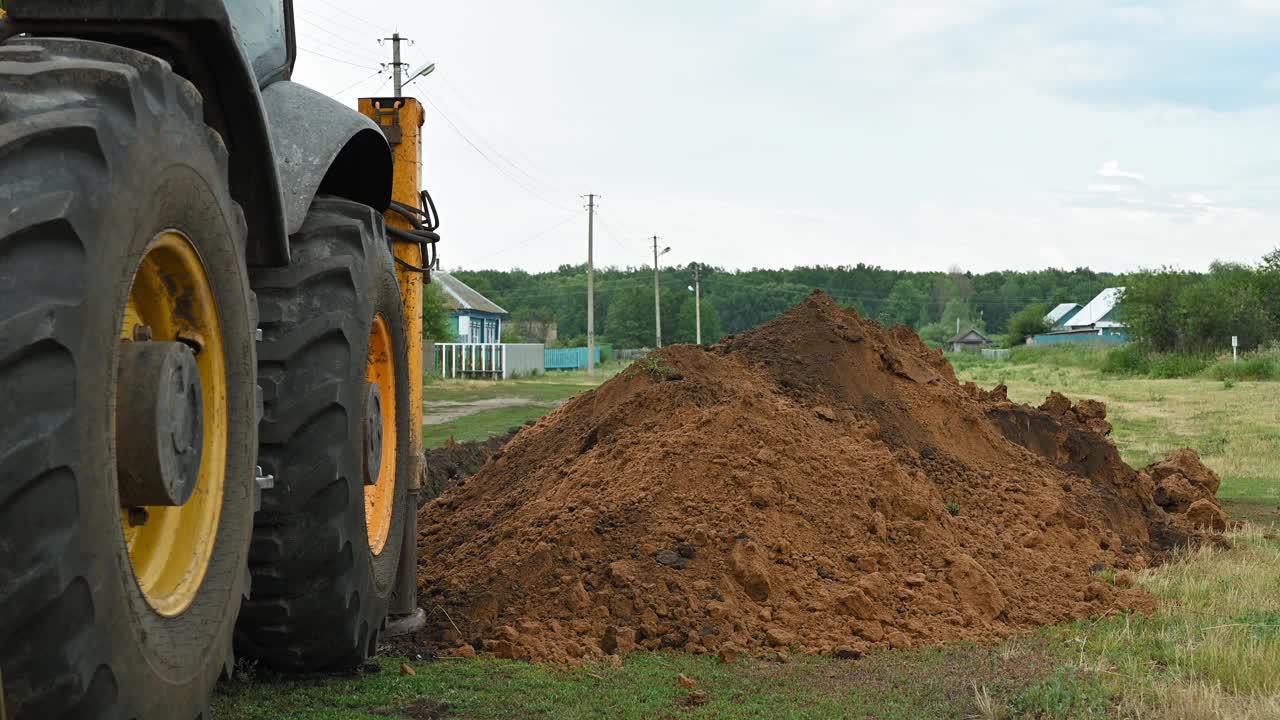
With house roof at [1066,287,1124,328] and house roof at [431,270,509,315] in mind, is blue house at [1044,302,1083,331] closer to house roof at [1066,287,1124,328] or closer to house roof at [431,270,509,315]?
house roof at [1066,287,1124,328]

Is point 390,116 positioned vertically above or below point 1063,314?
below

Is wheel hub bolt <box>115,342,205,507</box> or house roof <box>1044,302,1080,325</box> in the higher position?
house roof <box>1044,302,1080,325</box>

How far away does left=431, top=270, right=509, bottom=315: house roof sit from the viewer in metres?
70.9

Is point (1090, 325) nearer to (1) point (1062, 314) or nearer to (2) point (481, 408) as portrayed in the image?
(1) point (1062, 314)

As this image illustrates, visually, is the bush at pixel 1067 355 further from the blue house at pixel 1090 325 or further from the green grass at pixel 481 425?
the green grass at pixel 481 425

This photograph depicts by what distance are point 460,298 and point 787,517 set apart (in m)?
66.5

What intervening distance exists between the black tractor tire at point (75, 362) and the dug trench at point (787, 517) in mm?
3454

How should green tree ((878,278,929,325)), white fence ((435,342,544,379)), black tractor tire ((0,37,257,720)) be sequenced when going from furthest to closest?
green tree ((878,278,929,325)) < white fence ((435,342,544,379)) < black tractor tire ((0,37,257,720))

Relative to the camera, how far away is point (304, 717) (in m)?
4.44

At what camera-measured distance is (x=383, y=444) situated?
18.4 feet

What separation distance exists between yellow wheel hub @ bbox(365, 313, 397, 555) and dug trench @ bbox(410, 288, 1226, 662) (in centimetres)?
80

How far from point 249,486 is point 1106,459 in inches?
343

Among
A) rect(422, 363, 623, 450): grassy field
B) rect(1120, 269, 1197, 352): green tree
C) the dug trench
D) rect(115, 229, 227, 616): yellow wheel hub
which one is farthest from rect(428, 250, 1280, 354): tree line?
rect(115, 229, 227, 616): yellow wheel hub

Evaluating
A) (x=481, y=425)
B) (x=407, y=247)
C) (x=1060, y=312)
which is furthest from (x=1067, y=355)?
(x=1060, y=312)
